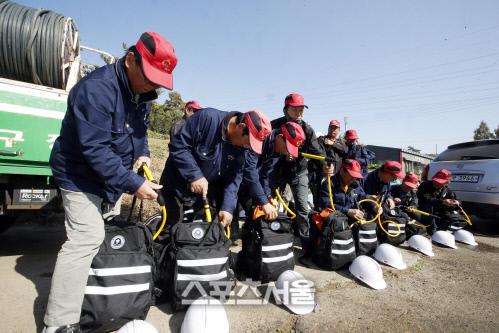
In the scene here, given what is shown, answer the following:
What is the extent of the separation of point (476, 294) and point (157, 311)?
3258 mm

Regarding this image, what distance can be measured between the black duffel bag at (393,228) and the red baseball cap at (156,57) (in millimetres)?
3958

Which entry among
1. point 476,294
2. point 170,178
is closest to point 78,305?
point 170,178

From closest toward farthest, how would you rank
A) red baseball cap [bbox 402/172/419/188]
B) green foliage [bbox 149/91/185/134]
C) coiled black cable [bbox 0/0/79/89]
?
1. coiled black cable [bbox 0/0/79/89]
2. red baseball cap [bbox 402/172/419/188]
3. green foliage [bbox 149/91/185/134]

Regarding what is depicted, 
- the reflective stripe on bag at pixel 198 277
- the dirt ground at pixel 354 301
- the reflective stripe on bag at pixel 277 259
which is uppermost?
the reflective stripe on bag at pixel 198 277

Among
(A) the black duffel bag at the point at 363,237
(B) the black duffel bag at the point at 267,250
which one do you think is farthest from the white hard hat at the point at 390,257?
(B) the black duffel bag at the point at 267,250

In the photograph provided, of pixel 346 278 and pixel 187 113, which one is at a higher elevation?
pixel 187 113

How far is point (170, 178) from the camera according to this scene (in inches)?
117

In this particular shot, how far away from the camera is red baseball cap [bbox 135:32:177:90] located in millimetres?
2033

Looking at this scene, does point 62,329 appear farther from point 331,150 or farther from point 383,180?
point 383,180

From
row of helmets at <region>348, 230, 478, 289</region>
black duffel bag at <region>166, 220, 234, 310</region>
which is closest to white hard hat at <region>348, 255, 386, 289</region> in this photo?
row of helmets at <region>348, 230, 478, 289</region>

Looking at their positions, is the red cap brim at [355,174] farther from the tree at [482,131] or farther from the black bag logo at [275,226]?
the tree at [482,131]

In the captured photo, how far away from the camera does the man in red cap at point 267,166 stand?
323 centimetres

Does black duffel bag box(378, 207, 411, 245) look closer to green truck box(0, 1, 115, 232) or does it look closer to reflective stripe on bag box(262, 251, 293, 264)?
reflective stripe on bag box(262, 251, 293, 264)

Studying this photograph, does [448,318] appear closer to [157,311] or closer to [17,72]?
[157,311]
